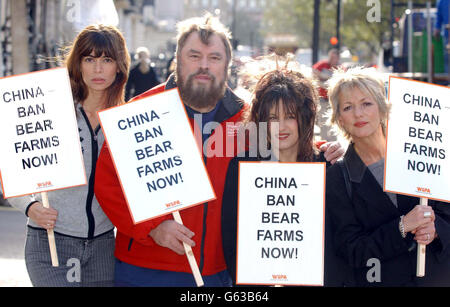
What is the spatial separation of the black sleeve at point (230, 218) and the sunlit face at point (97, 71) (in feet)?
2.81

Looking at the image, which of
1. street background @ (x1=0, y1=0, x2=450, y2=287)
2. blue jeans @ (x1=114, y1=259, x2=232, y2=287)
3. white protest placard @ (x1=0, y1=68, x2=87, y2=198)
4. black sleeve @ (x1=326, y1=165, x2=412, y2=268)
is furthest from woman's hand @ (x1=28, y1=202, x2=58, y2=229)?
black sleeve @ (x1=326, y1=165, x2=412, y2=268)

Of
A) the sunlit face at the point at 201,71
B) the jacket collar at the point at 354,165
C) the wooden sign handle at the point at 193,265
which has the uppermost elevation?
the sunlit face at the point at 201,71

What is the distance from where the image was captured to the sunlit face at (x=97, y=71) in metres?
3.71

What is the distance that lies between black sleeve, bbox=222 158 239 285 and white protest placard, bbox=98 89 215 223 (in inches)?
3.9

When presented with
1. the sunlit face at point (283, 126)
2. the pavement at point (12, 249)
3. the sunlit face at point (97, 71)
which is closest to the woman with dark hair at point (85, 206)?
the sunlit face at point (97, 71)

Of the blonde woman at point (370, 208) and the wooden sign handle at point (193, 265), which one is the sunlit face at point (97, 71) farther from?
the blonde woman at point (370, 208)

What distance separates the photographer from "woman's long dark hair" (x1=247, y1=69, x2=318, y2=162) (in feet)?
11.1

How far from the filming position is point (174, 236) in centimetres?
330

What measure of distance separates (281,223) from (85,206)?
100cm

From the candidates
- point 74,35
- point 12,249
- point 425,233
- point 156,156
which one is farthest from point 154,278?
point 74,35

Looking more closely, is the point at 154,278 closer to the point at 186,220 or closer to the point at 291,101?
the point at 186,220

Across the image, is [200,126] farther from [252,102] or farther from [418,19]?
[418,19]

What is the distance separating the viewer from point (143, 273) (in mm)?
3488

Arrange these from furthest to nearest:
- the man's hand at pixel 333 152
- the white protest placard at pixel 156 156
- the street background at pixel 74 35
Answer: the street background at pixel 74 35 → the man's hand at pixel 333 152 → the white protest placard at pixel 156 156
